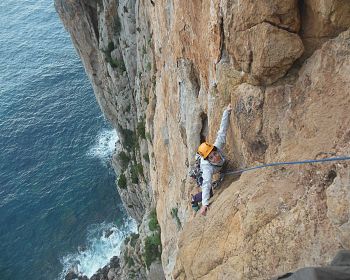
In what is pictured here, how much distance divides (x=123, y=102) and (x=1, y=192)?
25.8 metres

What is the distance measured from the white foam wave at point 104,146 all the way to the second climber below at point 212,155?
46061mm

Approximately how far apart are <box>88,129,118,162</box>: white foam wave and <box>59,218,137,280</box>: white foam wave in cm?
1070

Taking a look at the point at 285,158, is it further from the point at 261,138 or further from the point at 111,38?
the point at 111,38

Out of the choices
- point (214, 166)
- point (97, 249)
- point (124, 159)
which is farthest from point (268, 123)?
point (97, 249)

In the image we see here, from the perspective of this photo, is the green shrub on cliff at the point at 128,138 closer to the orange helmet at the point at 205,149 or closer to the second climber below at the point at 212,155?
the second climber below at the point at 212,155

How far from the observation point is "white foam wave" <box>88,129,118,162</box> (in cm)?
5722

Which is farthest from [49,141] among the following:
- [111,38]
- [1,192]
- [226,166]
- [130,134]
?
[226,166]

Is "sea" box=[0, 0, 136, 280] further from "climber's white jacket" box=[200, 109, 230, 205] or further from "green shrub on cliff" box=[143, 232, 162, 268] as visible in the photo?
Answer: "climber's white jacket" box=[200, 109, 230, 205]

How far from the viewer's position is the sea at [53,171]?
157ft

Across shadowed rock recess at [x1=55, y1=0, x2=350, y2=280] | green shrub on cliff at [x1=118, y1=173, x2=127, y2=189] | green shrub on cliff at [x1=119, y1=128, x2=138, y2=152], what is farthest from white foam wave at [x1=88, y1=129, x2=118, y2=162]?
shadowed rock recess at [x1=55, y1=0, x2=350, y2=280]

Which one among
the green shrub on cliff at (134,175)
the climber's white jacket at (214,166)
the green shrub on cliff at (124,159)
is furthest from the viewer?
the green shrub on cliff at (124,159)

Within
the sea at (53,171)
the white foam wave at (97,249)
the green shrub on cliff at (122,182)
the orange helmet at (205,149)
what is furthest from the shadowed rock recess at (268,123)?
the sea at (53,171)

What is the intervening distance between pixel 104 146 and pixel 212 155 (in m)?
48.5

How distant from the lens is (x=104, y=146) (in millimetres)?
58531
